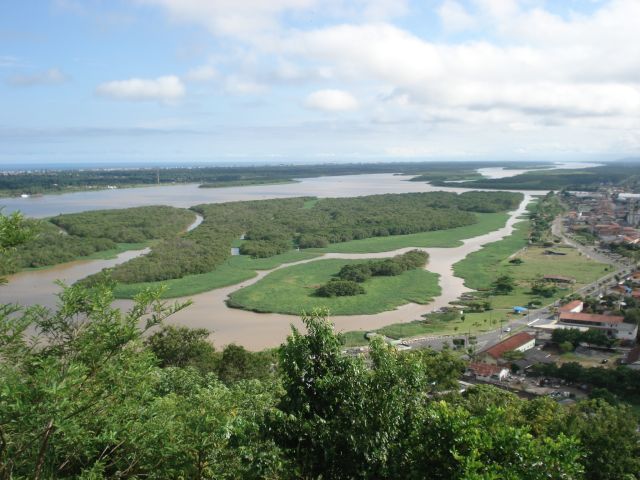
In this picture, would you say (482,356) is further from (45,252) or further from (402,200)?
(402,200)

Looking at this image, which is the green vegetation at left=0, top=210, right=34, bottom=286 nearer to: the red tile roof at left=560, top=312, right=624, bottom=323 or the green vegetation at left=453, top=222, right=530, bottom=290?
the red tile roof at left=560, top=312, right=624, bottom=323

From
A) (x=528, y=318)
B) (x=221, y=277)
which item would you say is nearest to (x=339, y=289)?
(x=221, y=277)

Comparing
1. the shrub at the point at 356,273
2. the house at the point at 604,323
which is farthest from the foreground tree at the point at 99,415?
the shrub at the point at 356,273

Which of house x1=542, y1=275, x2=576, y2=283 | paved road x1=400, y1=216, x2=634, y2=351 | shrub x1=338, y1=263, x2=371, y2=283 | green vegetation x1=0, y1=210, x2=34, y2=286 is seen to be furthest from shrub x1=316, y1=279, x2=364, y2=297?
green vegetation x1=0, y1=210, x2=34, y2=286

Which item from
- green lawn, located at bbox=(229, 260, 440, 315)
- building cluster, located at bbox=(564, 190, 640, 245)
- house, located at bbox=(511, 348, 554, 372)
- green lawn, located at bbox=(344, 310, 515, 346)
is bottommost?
house, located at bbox=(511, 348, 554, 372)

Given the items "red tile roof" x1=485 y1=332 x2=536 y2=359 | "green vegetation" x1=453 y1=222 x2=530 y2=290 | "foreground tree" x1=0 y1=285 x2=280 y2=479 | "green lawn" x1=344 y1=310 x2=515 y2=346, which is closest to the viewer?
"foreground tree" x1=0 y1=285 x2=280 y2=479

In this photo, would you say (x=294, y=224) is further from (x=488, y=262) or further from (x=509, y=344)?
(x=509, y=344)
